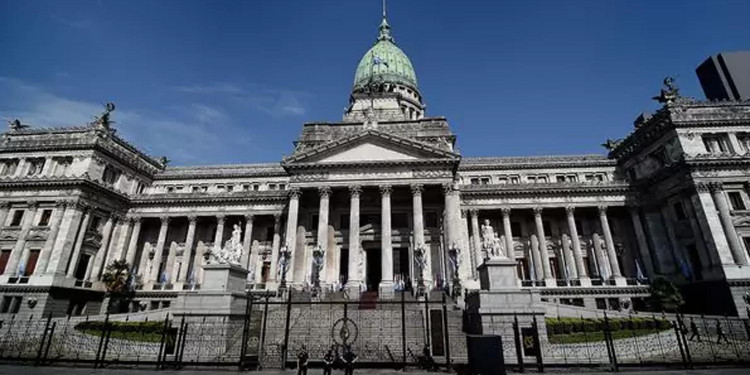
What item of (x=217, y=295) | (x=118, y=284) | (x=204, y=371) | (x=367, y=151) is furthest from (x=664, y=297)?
(x=118, y=284)

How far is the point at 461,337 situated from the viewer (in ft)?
59.1

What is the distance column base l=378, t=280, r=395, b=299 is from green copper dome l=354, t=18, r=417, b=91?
106 feet

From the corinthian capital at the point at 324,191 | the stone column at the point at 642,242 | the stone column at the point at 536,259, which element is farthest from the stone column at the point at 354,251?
the stone column at the point at 642,242

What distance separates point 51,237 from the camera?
3195 cm

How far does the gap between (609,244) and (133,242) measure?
49.2m

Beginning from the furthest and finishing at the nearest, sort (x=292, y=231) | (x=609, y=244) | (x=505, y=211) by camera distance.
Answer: (x=505, y=211), (x=609, y=244), (x=292, y=231)

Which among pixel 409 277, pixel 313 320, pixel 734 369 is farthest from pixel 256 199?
pixel 734 369

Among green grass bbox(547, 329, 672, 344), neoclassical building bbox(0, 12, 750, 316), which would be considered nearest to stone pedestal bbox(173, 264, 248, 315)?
neoclassical building bbox(0, 12, 750, 316)

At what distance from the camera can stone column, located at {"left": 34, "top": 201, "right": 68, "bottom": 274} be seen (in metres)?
30.8

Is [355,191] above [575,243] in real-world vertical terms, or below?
above

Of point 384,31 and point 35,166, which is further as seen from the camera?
point 384,31

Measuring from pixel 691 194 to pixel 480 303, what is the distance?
26.2 meters

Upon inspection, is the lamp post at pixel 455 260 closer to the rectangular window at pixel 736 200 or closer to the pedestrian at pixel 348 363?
the pedestrian at pixel 348 363

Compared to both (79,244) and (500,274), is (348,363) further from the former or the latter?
(79,244)
